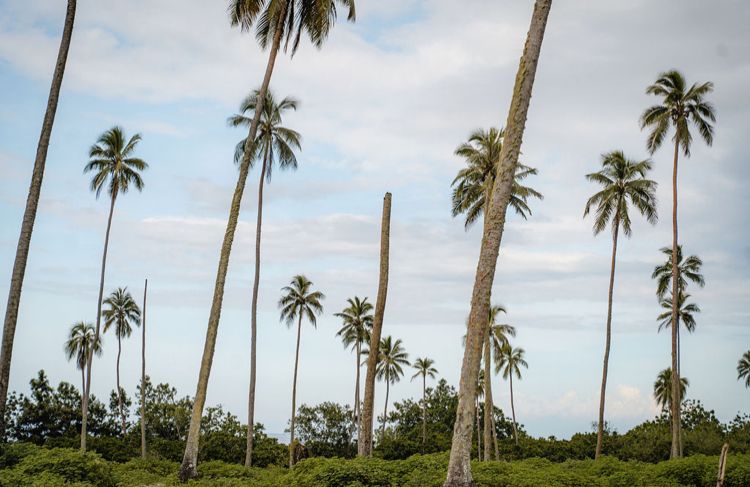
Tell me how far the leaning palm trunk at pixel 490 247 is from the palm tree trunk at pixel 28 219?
10.2m

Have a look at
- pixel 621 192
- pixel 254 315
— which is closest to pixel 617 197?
pixel 621 192

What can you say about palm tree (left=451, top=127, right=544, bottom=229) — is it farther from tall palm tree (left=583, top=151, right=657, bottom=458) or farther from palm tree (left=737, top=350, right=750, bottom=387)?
palm tree (left=737, top=350, right=750, bottom=387)

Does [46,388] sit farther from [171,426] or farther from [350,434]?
[350,434]

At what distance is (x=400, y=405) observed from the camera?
79625mm

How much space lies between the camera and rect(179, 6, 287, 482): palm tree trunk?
22.1 m

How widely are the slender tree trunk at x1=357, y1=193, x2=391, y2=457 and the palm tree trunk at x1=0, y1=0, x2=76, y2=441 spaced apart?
9.49 meters

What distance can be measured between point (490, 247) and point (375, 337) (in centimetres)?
847

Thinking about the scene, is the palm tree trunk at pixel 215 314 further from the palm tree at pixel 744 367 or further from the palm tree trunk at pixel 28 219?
the palm tree at pixel 744 367

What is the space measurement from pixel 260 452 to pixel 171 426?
1346 cm

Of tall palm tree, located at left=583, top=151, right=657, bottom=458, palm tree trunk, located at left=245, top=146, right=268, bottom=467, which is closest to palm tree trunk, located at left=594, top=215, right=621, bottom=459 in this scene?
tall palm tree, located at left=583, top=151, right=657, bottom=458

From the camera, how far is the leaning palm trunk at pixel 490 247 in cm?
1324

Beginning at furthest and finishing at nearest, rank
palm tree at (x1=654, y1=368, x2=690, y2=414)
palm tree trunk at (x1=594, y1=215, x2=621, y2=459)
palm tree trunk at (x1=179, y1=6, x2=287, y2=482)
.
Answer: palm tree at (x1=654, y1=368, x2=690, y2=414) < palm tree trunk at (x1=594, y1=215, x2=621, y2=459) < palm tree trunk at (x1=179, y1=6, x2=287, y2=482)

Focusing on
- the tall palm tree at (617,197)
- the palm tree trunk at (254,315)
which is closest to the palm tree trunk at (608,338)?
the tall palm tree at (617,197)

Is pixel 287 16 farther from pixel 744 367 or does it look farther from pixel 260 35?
pixel 744 367
